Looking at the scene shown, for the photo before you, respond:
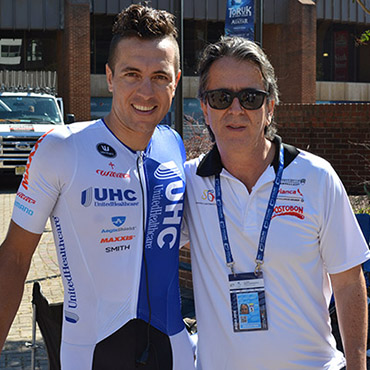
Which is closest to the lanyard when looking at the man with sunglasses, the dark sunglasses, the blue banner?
the man with sunglasses

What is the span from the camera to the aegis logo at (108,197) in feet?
7.98

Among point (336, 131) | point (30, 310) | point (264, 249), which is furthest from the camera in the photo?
point (336, 131)

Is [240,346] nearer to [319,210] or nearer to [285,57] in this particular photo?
[319,210]

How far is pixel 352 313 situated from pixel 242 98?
0.92 m

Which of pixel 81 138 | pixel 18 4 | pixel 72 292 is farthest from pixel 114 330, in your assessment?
pixel 18 4

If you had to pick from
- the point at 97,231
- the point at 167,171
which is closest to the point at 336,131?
the point at 167,171

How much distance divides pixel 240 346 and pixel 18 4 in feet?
92.9

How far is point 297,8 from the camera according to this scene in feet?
101

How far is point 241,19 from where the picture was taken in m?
10.5

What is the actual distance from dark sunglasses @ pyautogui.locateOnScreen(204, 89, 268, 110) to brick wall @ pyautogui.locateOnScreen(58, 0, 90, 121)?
26.4 metres

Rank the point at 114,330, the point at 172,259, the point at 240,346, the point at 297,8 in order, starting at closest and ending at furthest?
the point at 240,346, the point at 114,330, the point at 172,259, the point at 297,8

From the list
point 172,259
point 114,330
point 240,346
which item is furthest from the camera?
point 172,259

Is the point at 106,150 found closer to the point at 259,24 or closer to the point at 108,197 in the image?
the point at 108,197

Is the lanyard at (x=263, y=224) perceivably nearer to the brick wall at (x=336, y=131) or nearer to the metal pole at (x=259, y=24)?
the metal pole at (x=259, y=24)
